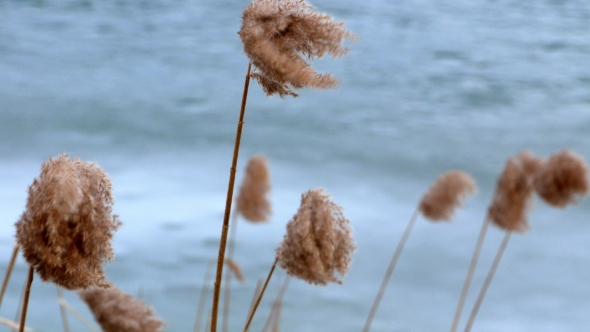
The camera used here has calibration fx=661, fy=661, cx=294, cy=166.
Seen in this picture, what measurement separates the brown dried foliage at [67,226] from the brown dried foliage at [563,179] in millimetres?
1386

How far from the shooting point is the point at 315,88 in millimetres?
560

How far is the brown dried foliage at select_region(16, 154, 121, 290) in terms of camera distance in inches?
23.8

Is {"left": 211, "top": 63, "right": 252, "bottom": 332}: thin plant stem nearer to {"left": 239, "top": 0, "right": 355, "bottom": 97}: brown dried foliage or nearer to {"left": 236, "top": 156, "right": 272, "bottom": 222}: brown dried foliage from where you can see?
{"left": 239, "top": 0, "right": 355, "bottom": 97}: brown dried foliage

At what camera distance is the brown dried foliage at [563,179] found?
5.62 ft

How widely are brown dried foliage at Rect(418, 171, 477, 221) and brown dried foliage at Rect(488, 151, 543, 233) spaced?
105 millimetres

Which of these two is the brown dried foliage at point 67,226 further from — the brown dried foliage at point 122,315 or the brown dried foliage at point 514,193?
the brown dried foliage at point 514,193

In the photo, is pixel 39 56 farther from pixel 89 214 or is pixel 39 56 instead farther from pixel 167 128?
pixel 89 214

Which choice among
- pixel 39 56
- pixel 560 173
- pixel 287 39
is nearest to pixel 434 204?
pixel 560 173

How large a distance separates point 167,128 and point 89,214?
12.5 ft

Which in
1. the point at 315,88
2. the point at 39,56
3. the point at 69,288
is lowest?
the point at 69,288

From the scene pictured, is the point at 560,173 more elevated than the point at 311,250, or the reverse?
the point at 560,173

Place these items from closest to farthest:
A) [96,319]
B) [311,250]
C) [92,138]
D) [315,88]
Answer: [315,88], [311,250], [96,319], [92,138]

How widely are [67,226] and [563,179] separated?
4.73 feet

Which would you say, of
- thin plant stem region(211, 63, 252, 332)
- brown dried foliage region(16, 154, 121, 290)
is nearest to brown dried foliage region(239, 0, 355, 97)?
A: thin plant stem region(211, 63, 252, 332)
